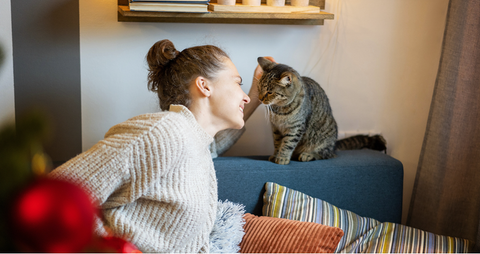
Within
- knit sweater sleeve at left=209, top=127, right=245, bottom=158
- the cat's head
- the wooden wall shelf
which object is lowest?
knit sweater sleeve at left=209, top=127, right=245, bottom=158

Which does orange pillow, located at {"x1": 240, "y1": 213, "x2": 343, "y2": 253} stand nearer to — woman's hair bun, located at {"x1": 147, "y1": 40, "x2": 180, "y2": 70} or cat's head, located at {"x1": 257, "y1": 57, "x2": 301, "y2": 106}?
cat's head, located at {"x1": 257, "y1": 57, "x2": 301, "y2": 106}

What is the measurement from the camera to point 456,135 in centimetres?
174

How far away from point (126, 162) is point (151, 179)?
0.25 ft

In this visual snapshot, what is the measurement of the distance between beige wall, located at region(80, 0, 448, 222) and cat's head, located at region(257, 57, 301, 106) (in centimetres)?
30

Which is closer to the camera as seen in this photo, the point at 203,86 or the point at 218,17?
the point at 203,86

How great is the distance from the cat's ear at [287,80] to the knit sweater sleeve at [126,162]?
0.66 metres

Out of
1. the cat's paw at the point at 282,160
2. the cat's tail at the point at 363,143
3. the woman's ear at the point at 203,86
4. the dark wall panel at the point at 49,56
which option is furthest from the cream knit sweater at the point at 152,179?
the cat's tail at the point at 363,143

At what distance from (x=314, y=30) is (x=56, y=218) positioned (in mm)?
1838

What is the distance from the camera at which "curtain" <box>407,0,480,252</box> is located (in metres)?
1.67

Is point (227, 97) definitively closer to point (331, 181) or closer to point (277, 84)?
point (277, 84)

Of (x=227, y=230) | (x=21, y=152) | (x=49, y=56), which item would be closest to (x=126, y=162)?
(x=227, y=230)

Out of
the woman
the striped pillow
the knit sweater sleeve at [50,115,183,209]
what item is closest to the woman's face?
the woman

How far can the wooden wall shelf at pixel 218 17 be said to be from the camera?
1.52m

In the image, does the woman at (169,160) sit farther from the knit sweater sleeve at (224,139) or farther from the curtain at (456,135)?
the curtain at (456,135)
